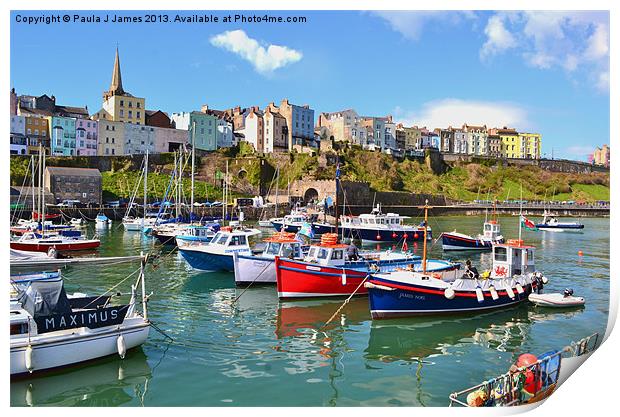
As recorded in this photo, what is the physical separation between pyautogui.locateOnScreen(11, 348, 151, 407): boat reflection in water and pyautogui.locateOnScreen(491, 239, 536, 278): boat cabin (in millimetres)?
12398

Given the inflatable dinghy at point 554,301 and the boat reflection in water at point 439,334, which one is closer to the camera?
the boat reflection in water at point 439,334

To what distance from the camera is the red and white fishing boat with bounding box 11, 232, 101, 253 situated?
28298 millimetres

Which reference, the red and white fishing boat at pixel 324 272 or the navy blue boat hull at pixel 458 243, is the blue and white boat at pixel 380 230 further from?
the red and white fishing boat at pixel 324 272

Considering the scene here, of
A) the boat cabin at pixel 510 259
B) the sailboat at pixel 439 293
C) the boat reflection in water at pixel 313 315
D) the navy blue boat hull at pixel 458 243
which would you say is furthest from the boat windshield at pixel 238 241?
the navy blue boat hull at pixel 458 243

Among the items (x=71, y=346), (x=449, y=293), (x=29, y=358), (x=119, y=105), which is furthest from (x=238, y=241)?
(x=119, y=105)

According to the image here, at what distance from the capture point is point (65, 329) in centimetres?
1081

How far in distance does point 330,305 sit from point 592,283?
1264cm

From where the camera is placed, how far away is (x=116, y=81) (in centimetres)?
7412

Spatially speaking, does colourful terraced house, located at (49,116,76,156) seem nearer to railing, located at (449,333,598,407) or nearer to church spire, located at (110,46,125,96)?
church spire, located at (110,46,125,96)

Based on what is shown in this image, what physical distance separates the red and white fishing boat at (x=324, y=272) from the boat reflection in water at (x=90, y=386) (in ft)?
23.9

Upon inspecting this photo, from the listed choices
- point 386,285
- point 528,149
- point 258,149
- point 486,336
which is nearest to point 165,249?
point 386,285

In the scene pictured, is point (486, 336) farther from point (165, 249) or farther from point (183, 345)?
point (165, 249)

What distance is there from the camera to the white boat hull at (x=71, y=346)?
32.8 feet

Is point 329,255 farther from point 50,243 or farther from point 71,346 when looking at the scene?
point 50,243
